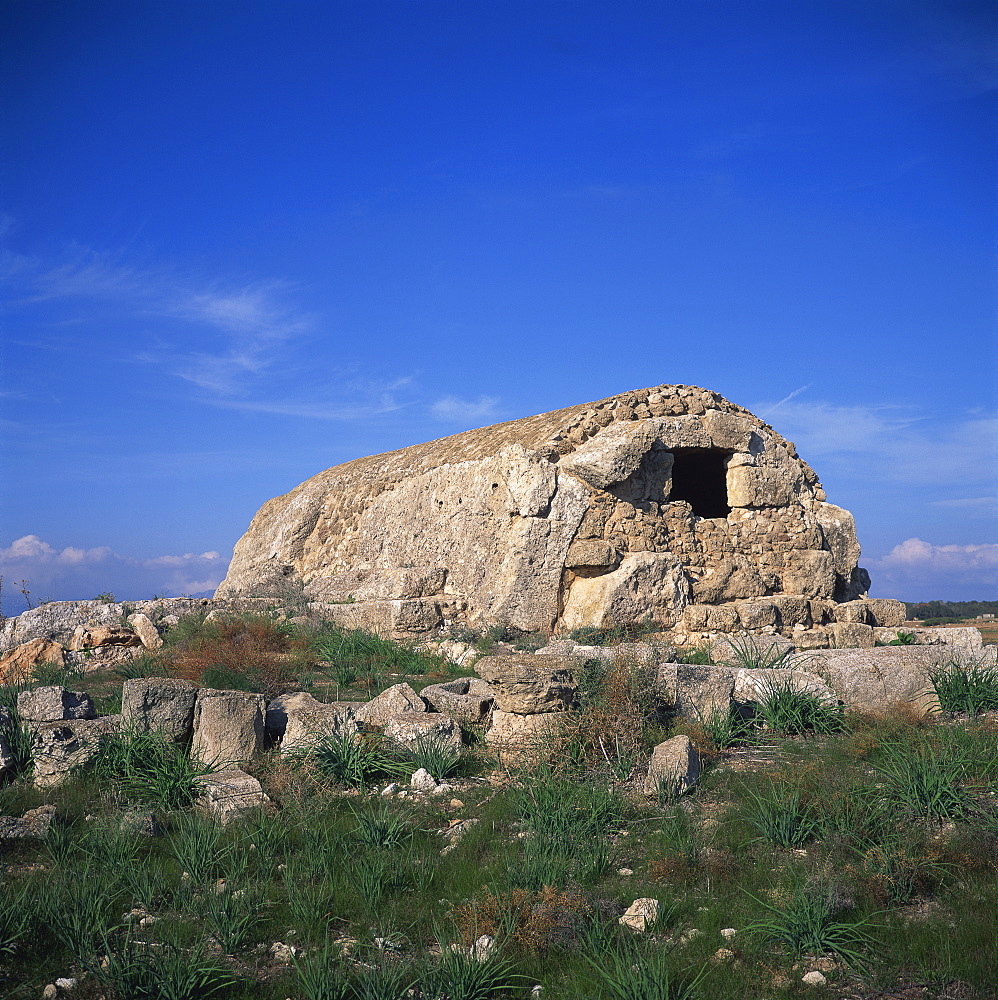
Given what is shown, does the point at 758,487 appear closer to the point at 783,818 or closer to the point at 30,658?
the point at 783,818

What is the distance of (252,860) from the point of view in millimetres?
5270

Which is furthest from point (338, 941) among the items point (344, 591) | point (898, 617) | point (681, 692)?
point (898, 617)

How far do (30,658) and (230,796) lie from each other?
6922mm

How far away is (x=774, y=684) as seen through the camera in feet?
26.4

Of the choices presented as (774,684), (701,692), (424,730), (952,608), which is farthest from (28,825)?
(952,608)

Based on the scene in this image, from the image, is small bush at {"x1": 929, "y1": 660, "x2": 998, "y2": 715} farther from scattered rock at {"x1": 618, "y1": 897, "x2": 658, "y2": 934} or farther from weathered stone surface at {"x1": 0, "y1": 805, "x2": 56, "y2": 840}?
weathered stone surface at {"x1": 0, "y1": 805, "x2": 56, "y2": 840}

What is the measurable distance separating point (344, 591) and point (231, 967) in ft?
34.5

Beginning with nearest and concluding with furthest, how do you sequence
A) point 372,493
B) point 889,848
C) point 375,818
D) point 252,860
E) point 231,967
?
point 231,967 → point 889,848 → point 252,860 → point 375,818 → point 372,493

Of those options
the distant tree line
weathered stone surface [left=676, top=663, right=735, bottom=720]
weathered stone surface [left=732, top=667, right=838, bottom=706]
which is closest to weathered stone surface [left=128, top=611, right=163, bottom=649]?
weathered stone surface [left=676, top=663, right=735, bottom=720]

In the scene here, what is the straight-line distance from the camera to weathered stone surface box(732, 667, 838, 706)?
7910 mm

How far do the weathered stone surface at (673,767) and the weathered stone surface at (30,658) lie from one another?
862cm

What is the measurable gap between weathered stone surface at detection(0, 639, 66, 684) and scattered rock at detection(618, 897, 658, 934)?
9256 millimetres

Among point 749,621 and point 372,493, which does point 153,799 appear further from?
point 372,493

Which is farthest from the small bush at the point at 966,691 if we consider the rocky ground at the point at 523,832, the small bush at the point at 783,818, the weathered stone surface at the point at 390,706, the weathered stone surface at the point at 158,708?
the weathered stone surface at the point at 158,708
